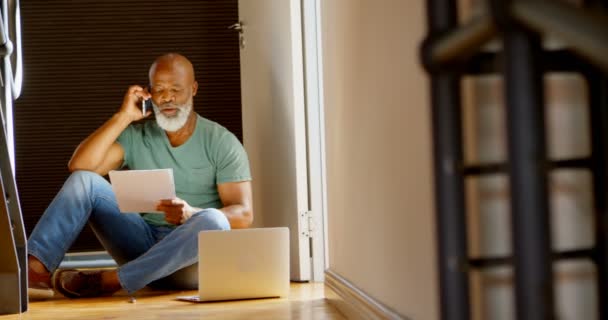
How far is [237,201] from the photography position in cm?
378

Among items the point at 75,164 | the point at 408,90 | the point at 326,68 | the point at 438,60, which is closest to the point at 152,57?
the point at 75,164

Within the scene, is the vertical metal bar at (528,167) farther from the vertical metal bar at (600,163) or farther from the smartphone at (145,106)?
the smartphone at (145,106)

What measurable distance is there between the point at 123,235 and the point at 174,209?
0.35 metres

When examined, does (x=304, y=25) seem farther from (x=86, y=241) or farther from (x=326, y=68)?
(x=86, y=241)

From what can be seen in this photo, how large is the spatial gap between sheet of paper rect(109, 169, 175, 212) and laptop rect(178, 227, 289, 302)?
288mm

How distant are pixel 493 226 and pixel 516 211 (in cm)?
57

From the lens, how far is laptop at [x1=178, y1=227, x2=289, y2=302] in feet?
10.7

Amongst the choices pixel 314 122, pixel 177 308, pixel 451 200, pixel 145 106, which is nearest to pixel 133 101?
pixel 145 106

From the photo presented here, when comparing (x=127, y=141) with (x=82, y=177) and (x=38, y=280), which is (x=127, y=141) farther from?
(x=38, y=280)

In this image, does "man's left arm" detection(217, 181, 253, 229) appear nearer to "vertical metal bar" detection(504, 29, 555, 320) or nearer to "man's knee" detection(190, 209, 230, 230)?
"man's knee" detection(190, 209, 230, 230)

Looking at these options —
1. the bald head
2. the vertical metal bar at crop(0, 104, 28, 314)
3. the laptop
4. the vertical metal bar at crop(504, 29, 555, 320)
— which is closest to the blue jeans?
the laptop

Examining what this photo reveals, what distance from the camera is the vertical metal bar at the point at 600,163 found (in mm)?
840

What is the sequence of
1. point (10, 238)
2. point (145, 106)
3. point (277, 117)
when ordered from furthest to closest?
point (277, 117)
point (145, 106)
point (10, 238)

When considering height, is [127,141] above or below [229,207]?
above
